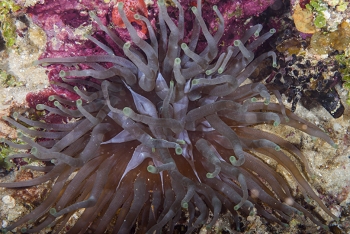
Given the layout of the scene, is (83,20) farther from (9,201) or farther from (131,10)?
(9,201)

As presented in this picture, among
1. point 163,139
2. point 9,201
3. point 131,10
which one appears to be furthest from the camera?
point 9,201

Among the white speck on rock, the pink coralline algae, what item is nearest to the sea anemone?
the pink coralline algae

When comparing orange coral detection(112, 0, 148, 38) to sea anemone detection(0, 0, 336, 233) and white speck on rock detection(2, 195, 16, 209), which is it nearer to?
sea anemone detection(0, 0, 336, 233)

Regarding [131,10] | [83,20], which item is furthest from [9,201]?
[131,10]

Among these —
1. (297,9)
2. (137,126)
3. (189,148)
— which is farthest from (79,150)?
(297,9)

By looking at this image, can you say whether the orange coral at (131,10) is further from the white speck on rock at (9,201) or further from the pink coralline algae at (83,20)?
the white speck on rock at (9,201)

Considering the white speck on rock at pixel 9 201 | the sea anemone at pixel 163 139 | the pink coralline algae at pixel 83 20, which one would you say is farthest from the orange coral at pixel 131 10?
the white speck on rock at pixel 9 201
